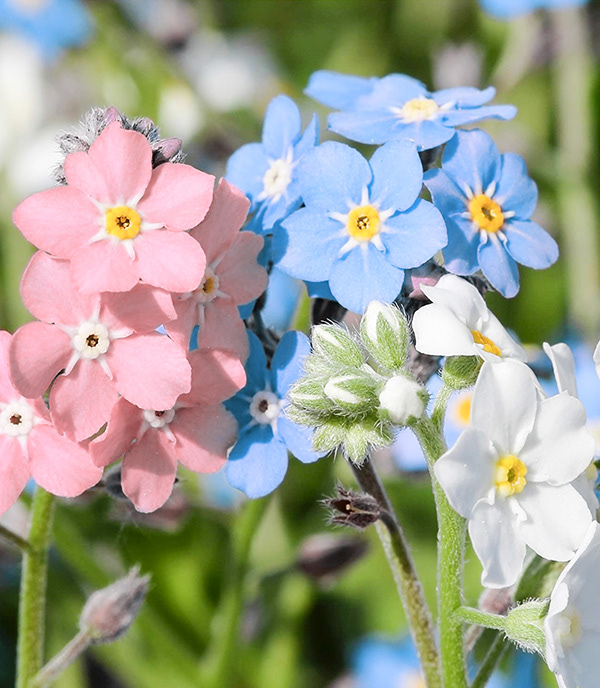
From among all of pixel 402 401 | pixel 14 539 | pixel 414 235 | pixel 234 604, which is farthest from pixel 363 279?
pixel 234 604

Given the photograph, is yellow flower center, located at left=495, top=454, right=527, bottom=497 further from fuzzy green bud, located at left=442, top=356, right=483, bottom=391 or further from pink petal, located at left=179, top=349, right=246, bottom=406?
pink petal, located at left=179, top=349, right=246, bottom=406

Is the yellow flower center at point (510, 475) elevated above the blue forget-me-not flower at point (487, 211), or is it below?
below

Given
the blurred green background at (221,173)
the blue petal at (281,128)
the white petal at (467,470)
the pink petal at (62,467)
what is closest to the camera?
the white petal at (467,470)

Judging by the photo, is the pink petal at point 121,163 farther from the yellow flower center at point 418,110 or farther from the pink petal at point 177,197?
the yellow flower center at point 418,110

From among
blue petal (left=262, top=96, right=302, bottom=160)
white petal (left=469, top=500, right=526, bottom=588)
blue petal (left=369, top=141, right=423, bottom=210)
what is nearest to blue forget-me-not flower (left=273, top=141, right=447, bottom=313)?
blue petal (left=369, top=141, right=423, bottom=210)

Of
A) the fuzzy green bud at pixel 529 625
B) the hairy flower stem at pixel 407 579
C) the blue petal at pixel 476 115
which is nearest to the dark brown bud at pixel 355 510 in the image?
the hairy flower stem at pixel 407 579

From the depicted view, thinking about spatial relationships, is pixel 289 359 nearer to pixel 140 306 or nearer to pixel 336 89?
pixel 140 306
